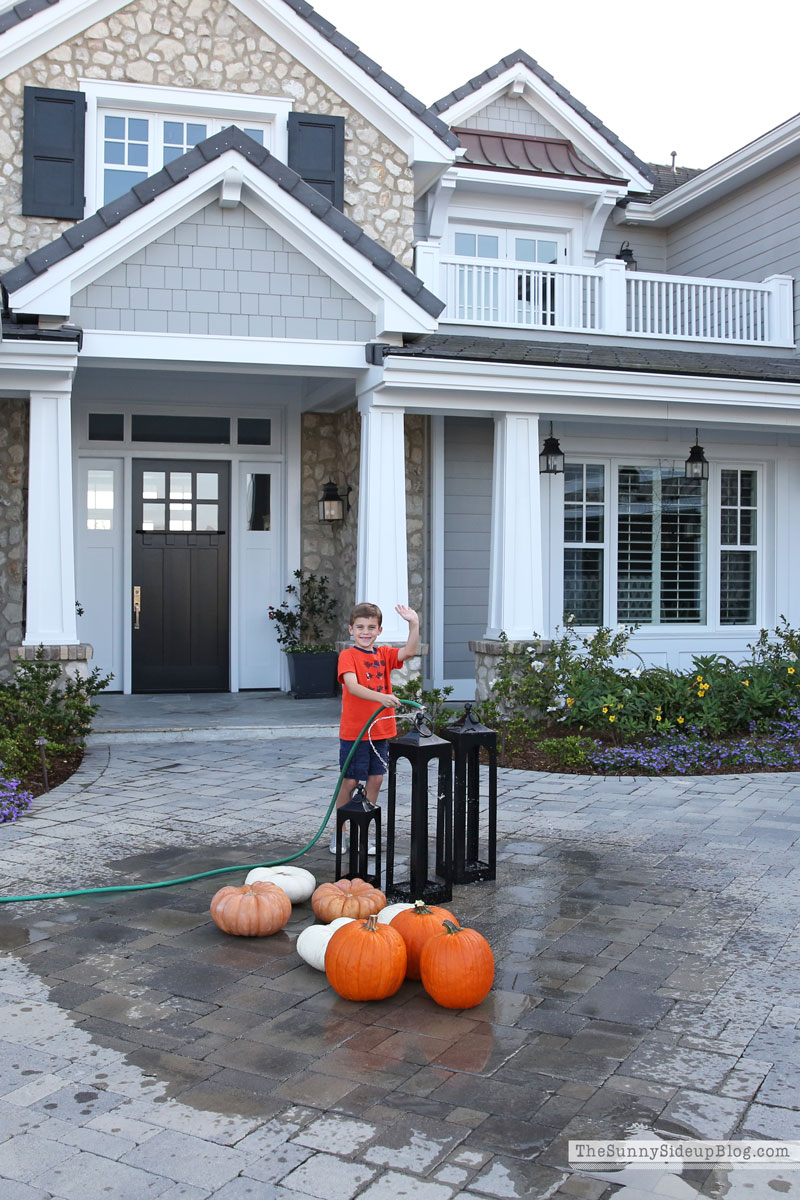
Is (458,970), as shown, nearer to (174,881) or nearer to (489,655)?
(174,881)

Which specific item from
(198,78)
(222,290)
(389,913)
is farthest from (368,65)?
(389,913)

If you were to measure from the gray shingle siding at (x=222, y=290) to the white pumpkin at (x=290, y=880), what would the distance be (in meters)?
5.70

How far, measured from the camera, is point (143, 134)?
11.1m

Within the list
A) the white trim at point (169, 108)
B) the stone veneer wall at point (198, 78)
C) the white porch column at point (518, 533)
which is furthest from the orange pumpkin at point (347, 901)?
the white trim at point (169, 108)

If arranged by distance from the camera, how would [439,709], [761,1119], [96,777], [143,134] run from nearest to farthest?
[761,1119], [96,777], [439,709], [143,134]

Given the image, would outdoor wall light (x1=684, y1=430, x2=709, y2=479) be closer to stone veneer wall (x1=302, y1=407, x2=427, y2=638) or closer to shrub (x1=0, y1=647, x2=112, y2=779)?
stone veneer wall (x1=302, y1=407, x2=427, y2=638)

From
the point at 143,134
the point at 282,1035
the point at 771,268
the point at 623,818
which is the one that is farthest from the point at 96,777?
the point at 771,268

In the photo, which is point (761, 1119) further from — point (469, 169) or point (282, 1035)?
point (469, 169)

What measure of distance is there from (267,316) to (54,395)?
6.44 feet

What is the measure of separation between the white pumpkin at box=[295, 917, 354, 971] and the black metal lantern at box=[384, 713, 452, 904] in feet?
2.32

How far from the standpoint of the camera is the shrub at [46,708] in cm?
820

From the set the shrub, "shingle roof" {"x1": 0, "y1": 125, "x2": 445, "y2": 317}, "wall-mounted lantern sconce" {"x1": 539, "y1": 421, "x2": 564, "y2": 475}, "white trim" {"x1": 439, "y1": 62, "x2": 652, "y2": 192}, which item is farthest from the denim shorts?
"white trim" {"x1": 439, "y1": 62, "x2": 652, "y2": 192}

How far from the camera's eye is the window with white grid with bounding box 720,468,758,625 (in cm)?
1263

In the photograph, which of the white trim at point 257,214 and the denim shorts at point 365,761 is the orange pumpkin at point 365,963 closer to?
the denim shorts at point 365,761
